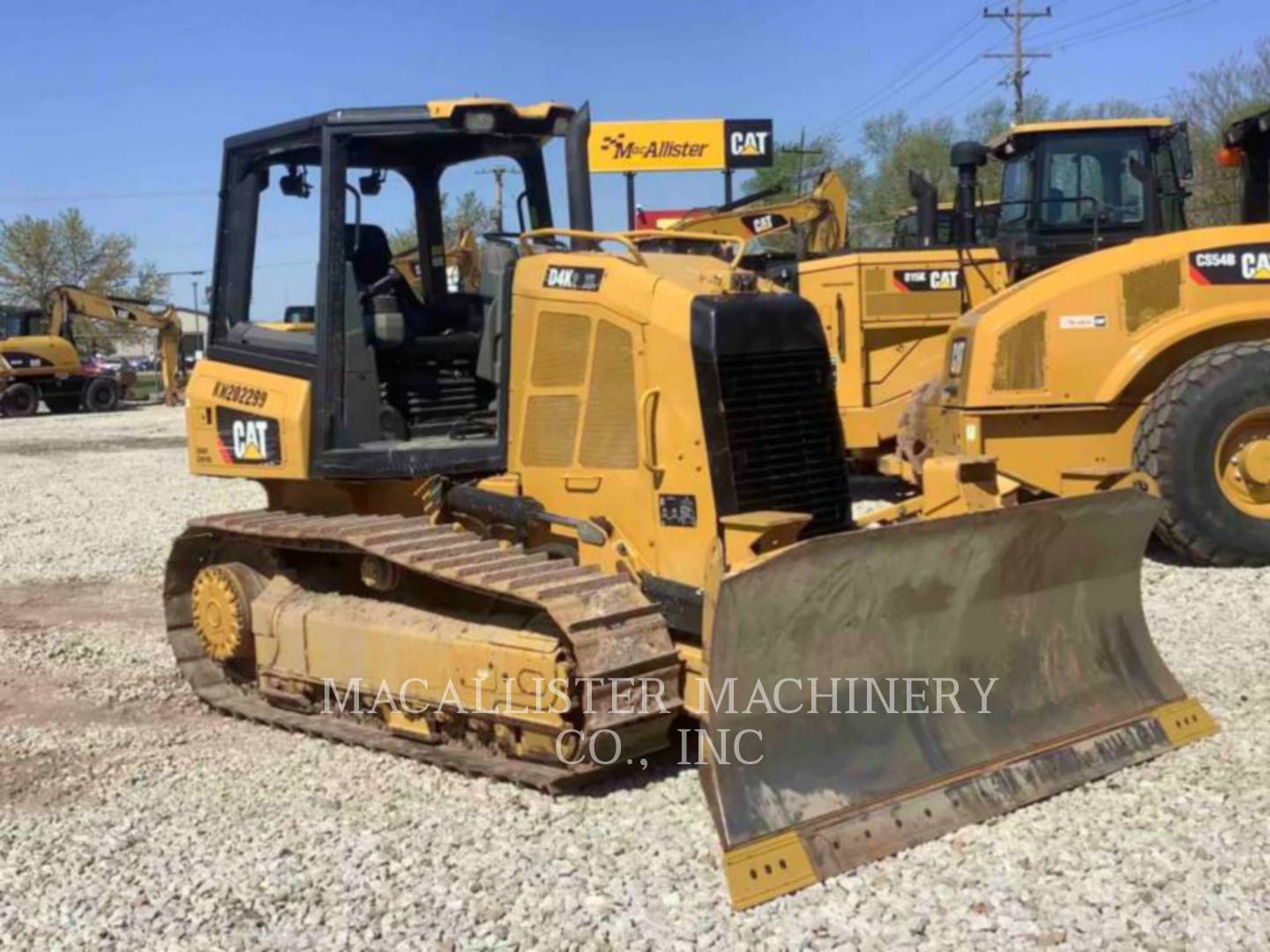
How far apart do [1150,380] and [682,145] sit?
14.6 meters

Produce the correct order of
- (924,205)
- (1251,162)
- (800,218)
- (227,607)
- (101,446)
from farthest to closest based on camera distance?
(101,446)
(800,218)
(924,205)
(1251,162)
(227,607)

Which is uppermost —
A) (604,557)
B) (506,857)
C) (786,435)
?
(786,435)

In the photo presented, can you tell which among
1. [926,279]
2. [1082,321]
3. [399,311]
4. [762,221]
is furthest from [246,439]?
[762,221]

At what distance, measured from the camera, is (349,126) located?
5.28 meters

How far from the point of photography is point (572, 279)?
198 inches

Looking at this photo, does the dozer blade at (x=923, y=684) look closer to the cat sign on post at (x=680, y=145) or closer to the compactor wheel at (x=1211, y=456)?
the compactor wheel at (x=1211, y=456)

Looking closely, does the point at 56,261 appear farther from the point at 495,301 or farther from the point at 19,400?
the point at 495,301

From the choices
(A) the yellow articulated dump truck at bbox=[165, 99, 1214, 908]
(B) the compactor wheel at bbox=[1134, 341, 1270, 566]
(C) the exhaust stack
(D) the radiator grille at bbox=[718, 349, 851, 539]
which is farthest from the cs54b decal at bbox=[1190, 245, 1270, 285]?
(D) the radiator grille at bbox=[718, 349, 851, 539]

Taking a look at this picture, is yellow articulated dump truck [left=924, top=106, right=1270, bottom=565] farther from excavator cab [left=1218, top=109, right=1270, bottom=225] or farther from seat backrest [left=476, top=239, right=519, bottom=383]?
seat backrest [left=476, top=239, right=519, bottom=383]

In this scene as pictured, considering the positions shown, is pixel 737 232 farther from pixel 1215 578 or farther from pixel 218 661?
pixel 218 661

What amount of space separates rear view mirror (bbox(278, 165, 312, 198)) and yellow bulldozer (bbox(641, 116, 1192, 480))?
559 cm

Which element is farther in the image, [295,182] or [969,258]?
[969,258]

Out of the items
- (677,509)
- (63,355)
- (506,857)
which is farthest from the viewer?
(63,355)

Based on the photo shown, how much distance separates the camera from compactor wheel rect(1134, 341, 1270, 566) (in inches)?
298
